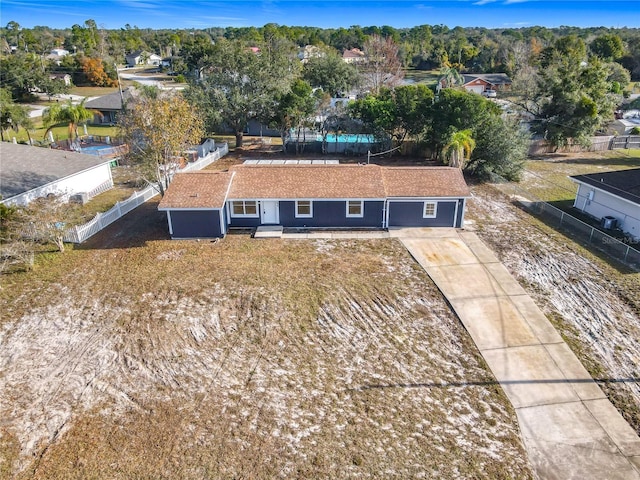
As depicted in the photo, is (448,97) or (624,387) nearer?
(624,387)

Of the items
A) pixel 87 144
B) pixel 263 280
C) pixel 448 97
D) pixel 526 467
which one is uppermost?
pixel 448 97

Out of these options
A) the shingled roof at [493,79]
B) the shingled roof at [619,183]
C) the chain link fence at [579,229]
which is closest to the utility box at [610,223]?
the chain link fence at [579,229]

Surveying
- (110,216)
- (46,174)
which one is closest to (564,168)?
(110,216)

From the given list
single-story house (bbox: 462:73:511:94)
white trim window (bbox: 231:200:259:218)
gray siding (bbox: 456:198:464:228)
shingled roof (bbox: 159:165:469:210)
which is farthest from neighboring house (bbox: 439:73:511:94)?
white trim window (bbox: 231:200:259:218)

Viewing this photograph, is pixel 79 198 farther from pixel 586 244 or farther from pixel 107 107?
pixel 586 244

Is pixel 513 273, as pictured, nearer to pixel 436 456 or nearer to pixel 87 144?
pixel 436 456

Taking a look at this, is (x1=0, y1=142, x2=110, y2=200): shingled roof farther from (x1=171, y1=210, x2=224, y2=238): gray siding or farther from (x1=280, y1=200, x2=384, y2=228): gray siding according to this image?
(x1=280, y1=200, x2=384, y2=228): gray siding

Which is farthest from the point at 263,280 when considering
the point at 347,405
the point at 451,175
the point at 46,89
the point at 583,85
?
the point at 46,89
